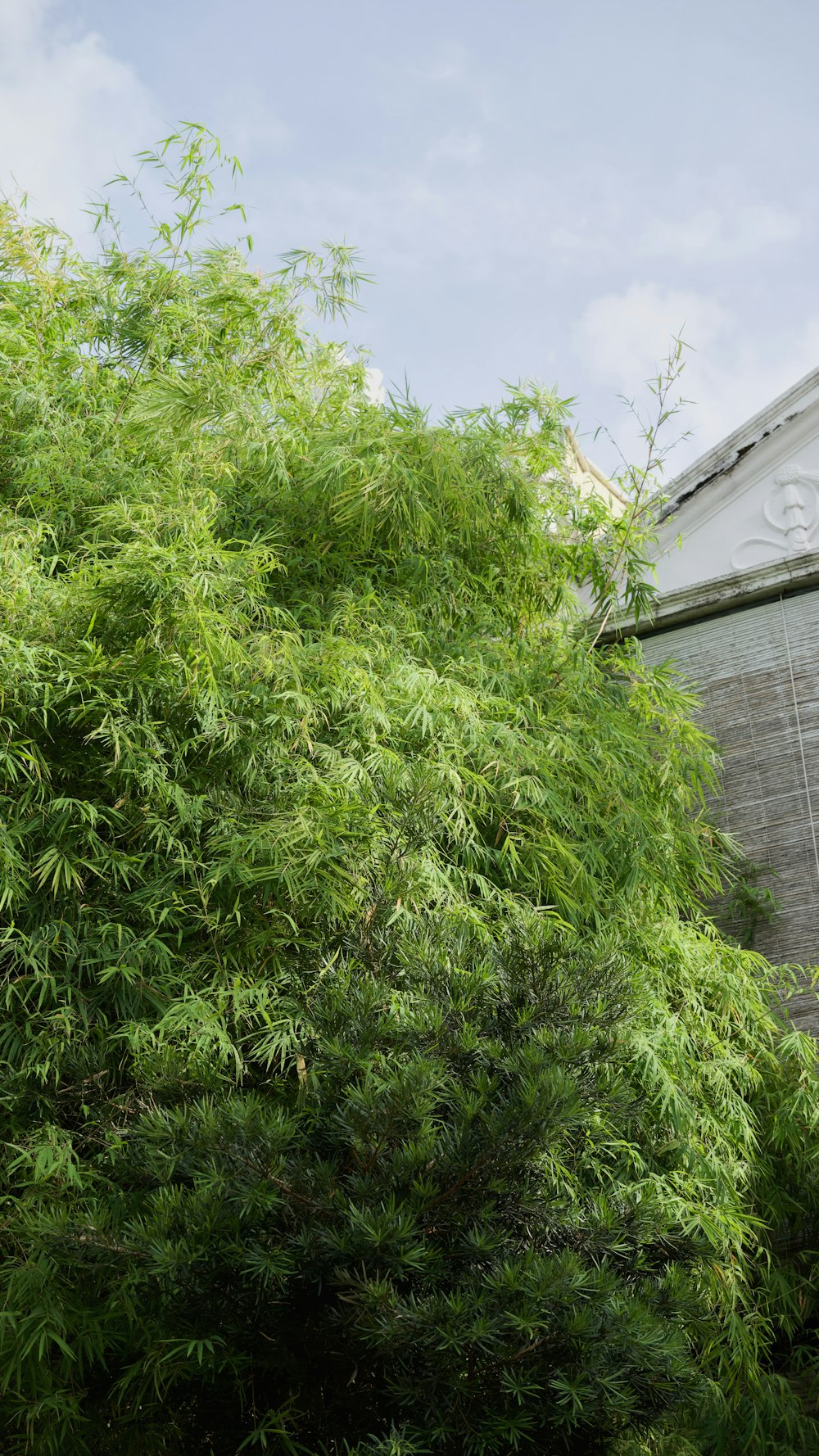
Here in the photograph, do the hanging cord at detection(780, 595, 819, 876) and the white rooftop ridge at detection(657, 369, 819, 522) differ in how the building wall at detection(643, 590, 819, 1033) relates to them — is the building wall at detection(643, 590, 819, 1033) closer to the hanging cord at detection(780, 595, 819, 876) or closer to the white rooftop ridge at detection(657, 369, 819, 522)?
the hanging cord at detection(780, 595, 819, 876)

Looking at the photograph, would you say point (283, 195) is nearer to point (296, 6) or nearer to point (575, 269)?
point (296, 6)

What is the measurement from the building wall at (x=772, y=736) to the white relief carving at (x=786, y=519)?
222 millimetres

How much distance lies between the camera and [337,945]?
301 centimetres

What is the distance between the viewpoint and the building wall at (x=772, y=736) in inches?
181

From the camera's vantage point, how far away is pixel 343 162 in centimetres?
492

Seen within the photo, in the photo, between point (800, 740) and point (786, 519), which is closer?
point (800, 740)

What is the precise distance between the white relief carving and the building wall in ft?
0.73

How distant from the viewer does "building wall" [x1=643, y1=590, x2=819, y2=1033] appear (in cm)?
460

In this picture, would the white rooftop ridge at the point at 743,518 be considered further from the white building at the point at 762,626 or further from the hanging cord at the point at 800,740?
the hanging cord at the point at 800,740

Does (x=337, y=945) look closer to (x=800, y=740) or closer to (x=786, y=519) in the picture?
(x=800, y=740)

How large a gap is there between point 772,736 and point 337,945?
244 cm

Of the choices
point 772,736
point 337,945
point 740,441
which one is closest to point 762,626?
point 772,736

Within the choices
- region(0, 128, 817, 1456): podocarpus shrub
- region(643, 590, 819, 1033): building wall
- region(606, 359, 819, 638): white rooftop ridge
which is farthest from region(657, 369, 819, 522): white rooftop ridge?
region(643, 590, 819, 1033): building wall

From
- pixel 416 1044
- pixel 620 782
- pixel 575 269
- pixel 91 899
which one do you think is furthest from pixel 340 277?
pixel 416 1044
